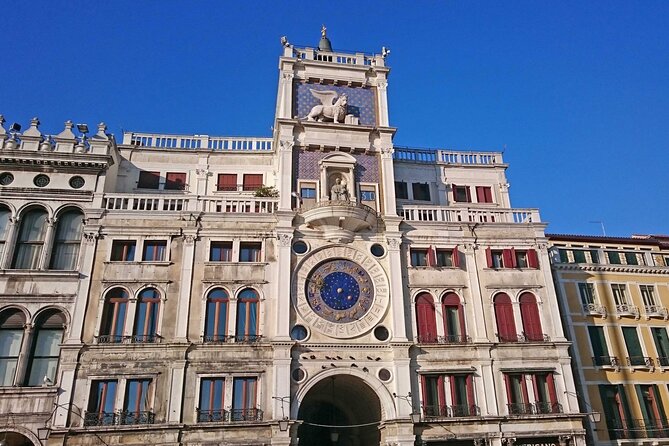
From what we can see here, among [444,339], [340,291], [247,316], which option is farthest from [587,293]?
[247,316]

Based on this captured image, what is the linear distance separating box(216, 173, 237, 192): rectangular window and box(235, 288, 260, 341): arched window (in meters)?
9.26

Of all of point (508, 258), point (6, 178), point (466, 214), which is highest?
point (6, 178)


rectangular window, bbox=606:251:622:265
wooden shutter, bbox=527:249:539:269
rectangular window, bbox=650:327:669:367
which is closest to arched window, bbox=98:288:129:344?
wooden shutter, bbox=527:249:539:269

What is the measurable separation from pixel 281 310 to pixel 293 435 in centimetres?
637

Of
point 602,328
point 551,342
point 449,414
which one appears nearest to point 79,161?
point 449,414

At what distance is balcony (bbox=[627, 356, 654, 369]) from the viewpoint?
3478 cm

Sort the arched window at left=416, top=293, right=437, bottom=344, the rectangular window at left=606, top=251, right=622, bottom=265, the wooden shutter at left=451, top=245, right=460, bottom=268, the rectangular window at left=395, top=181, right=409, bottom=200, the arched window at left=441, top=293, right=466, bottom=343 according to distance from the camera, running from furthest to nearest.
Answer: the rectangular window at left=395, top=181, right=409, bottom=200, the rectangular window at left=606, top=251, right=622, bottom=265, the wooden shutter at left=451, top=245, right=460, bottom=268, the arched window at left=441, top=293, right=466, bottom=343, the arched window at left=416, top=293, right=437, bottom=344

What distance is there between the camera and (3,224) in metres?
31.6

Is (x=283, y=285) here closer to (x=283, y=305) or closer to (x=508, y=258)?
(x=283, y=305)

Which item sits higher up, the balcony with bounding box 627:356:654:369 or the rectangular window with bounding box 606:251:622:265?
the rectangular window with bounding box 606:251:622:265

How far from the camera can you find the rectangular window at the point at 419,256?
110 feet

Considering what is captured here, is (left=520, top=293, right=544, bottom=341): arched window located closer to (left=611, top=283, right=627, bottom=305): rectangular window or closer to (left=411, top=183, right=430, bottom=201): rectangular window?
(left=611, top=283, right=627, bottom=305): rectangular window

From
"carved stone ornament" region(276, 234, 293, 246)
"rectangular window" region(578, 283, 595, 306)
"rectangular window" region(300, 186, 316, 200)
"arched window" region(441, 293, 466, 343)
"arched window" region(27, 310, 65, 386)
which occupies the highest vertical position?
"rectangular window" region(300, 186, 316, 200)

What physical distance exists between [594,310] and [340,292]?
17.0m
